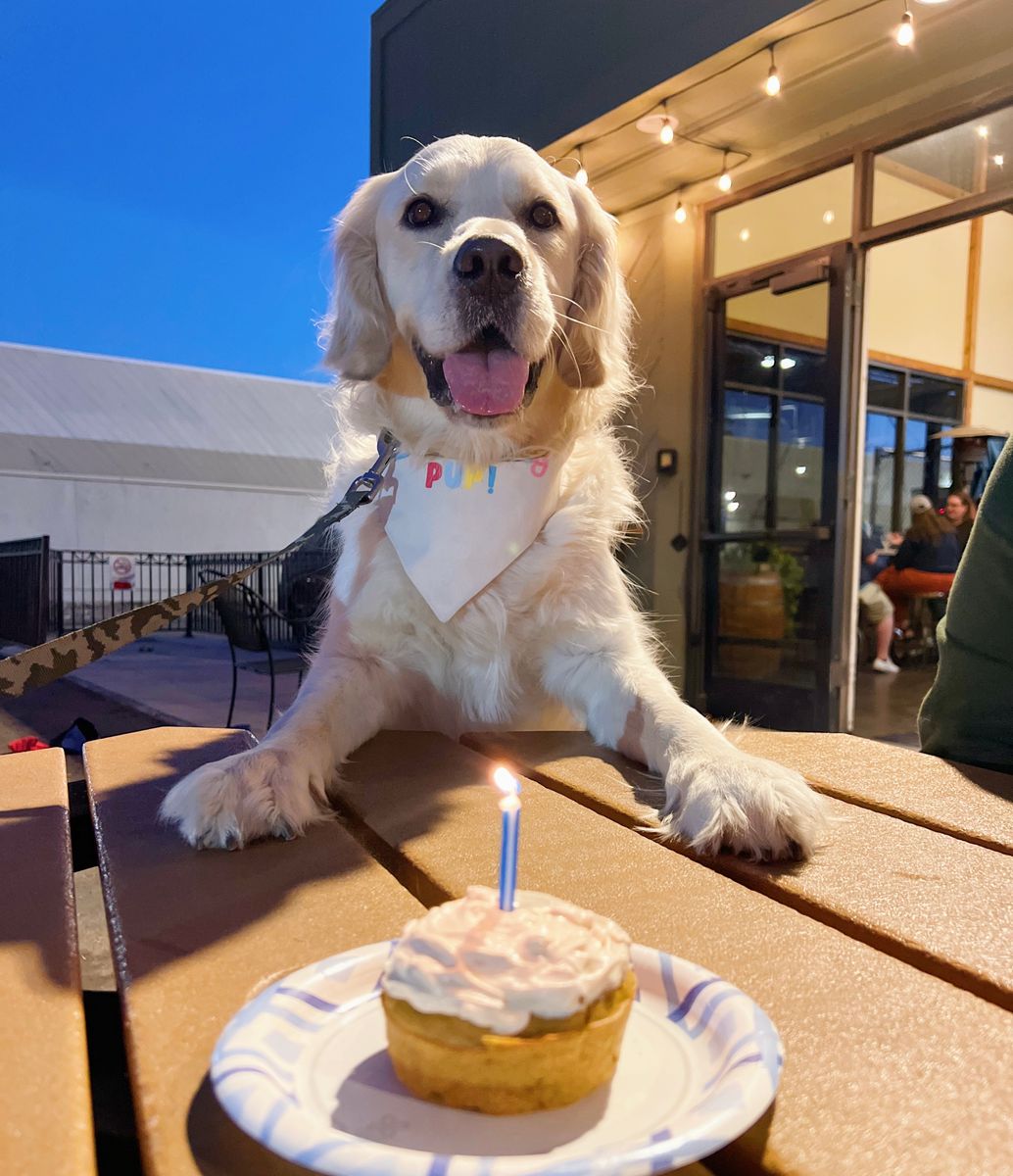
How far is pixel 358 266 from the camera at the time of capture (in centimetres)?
180

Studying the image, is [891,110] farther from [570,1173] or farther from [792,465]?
[570,1173]

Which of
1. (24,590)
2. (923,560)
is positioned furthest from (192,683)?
(923,560)

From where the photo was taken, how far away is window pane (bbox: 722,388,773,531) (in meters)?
4.95

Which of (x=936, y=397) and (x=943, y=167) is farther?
(x=936, y=397)

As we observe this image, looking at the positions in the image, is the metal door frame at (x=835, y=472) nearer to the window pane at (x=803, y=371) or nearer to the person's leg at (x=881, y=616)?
the window pane at (x=803, y=371)

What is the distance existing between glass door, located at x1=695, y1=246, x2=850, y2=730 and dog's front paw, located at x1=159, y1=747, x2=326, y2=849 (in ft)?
13.2

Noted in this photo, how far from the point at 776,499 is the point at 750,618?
0.71 m

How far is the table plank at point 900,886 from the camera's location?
62 centimetres

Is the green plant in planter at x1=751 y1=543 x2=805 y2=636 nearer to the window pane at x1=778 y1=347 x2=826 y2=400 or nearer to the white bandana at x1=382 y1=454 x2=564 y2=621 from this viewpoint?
the window pane at x1=778 y1=347 x2=826 y2=400

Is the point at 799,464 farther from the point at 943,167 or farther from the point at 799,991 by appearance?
the point at 799,991

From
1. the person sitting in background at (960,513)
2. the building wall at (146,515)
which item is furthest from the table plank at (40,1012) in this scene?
the building wall at (146,515)

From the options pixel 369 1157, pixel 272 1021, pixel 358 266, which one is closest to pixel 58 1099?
pixel 272 1021

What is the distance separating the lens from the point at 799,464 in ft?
15.8

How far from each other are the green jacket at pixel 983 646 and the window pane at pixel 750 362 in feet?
12.8
